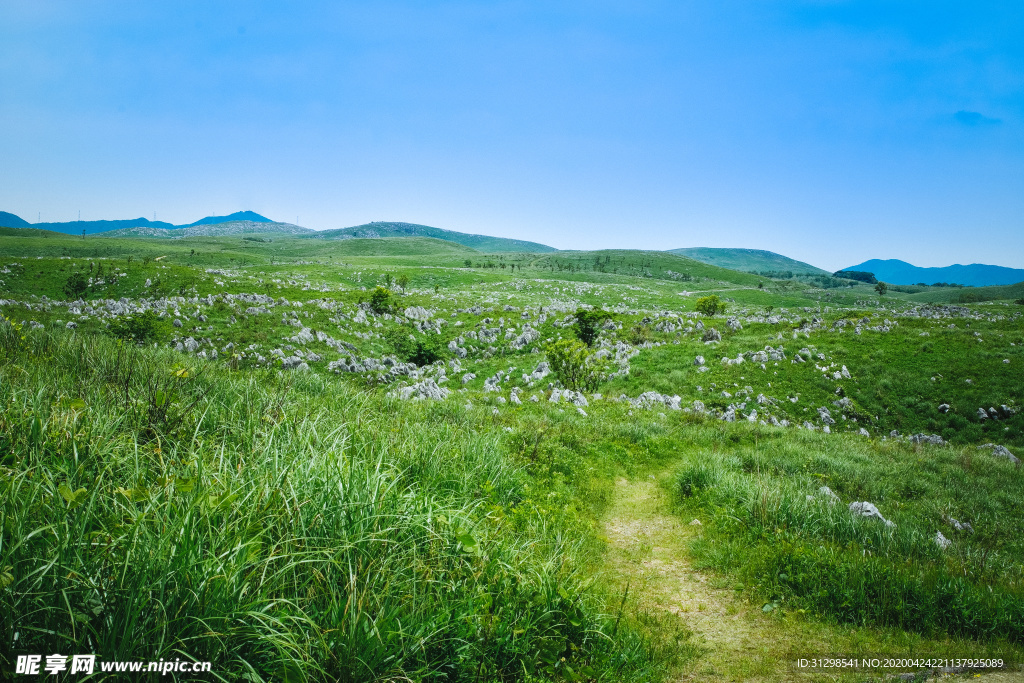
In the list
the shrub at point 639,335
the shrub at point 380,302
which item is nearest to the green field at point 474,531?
the shrub at point 639,335

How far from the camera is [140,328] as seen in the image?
1906cm

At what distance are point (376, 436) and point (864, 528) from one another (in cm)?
829

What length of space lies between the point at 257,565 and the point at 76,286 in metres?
41.6

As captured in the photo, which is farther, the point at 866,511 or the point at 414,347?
the point at 414,347

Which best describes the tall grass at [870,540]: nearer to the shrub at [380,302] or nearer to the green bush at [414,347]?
the green bush at [414,347]

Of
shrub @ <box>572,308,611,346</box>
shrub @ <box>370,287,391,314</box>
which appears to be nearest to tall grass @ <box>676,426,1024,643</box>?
shrub @ <box>572,308,611,346</box>

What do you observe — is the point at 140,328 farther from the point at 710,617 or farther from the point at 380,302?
the point at 710,617

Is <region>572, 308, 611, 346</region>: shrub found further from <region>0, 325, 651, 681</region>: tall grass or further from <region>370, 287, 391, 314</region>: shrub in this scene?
<region>0, 325, 651, 681</region>: tall grass

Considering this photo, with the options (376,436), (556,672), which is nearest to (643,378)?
(376,436)

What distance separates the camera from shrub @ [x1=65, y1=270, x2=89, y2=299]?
1168 inches

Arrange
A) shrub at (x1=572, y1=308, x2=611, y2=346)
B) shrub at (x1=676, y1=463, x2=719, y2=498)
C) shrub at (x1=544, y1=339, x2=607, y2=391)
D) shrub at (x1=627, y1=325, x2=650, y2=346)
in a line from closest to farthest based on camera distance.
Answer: shrub at (x1=676, y1=463, x2=719, y2=498) → shrub at (x1=544, y1=339, x2=607, y2=391) → shrub at (x1=572, y1=308, x2=611, y2=346) → shrub at (x1=627, y1=325, x2=650, y2=346)

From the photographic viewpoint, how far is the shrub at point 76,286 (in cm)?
2967

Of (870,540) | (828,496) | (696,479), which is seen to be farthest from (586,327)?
(870,540)

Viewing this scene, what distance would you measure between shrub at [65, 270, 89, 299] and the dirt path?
4130 cm
